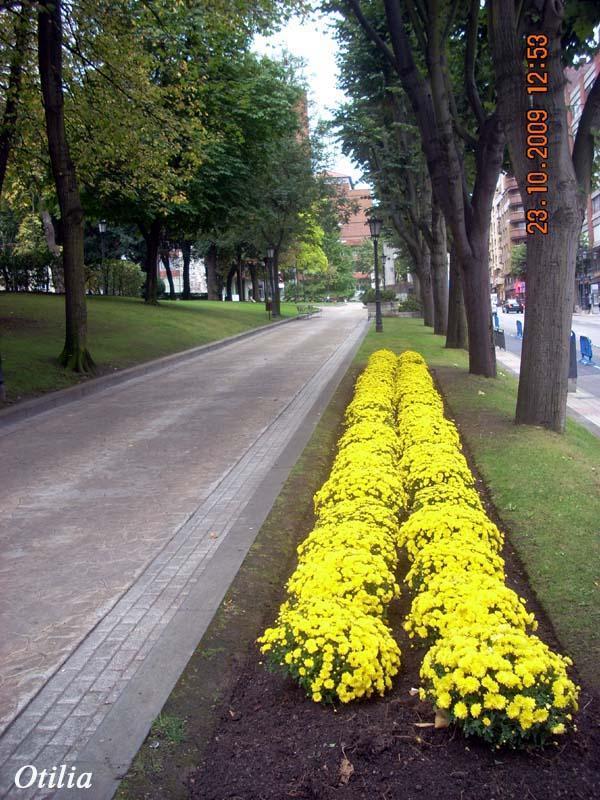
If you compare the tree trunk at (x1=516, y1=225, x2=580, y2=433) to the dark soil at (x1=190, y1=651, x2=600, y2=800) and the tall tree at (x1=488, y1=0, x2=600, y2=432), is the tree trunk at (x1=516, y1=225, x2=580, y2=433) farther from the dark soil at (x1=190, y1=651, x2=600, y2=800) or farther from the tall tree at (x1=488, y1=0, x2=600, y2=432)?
the dark soil at (x1=190, y1=651, x2=600, y2=800)

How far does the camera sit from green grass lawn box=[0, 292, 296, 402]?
16.1m

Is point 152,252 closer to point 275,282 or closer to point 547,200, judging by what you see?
point 275,282

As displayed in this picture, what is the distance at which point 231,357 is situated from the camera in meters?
23.6

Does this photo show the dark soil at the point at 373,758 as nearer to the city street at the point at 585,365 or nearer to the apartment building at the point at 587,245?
the city street at the point at 585,365

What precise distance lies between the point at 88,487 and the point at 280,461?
2165mm

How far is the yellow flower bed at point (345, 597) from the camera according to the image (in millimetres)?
3484

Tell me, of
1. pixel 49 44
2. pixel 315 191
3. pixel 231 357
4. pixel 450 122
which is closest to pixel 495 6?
pixel 450 122

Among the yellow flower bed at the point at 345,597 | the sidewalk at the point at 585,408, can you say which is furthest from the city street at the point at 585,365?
the yellow flower bed at the point at 345,597

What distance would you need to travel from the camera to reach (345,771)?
3070 millimetres

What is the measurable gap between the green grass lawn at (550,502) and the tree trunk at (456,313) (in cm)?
737

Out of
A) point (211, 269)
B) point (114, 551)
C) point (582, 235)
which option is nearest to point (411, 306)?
point (211, 269)

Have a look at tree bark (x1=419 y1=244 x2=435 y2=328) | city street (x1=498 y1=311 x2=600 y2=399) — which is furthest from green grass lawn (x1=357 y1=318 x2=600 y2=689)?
tree bark (x1=419 y1=244 x2=435 y2=328)

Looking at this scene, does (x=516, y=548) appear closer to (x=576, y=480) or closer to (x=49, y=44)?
(x=576, y=480)

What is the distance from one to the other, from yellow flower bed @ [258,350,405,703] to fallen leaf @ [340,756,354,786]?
0.34m
